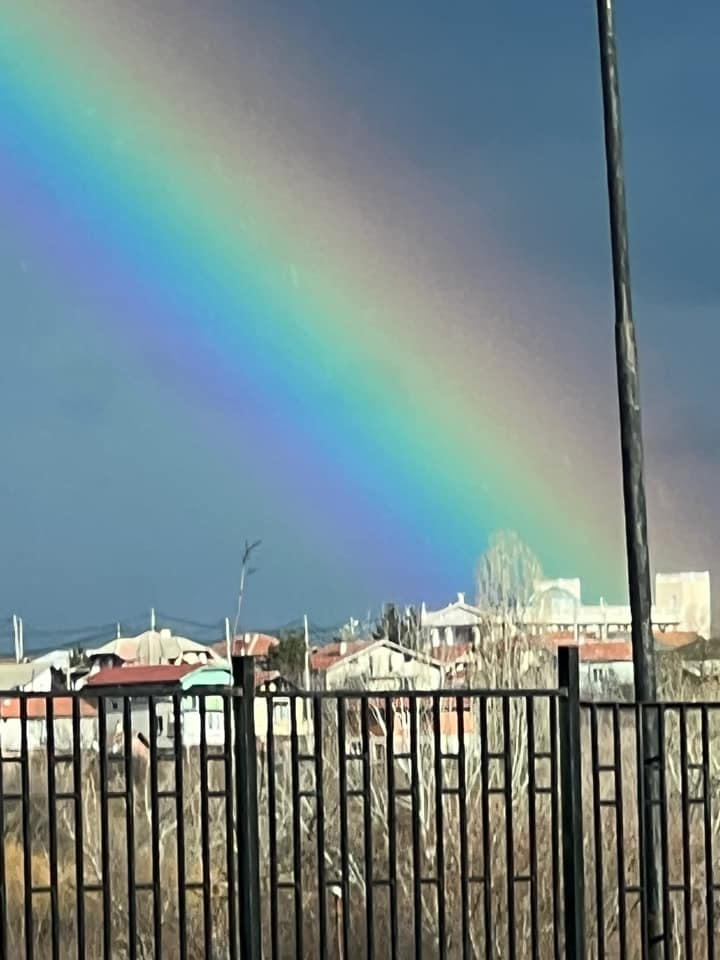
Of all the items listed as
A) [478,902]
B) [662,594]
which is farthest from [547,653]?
[662,594]

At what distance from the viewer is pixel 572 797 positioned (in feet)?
22.0

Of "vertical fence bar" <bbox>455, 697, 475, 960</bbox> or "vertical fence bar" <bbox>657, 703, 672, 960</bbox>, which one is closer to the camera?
"vertical fence bar" <bbox>455, 697, 475, 960</bbox>

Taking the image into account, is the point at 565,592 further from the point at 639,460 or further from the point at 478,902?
the point at 639,460

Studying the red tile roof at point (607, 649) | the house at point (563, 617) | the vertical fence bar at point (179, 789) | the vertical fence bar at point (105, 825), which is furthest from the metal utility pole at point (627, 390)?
the red tile roof at point (607, 649)

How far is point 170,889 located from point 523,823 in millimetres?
2855

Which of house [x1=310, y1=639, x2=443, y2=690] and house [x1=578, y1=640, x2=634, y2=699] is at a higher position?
house [x1=310, y1=639, x2=443, y2=690]

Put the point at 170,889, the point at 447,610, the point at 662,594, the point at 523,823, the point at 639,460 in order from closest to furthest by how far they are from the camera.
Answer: the point at 639,460
the point at 170,889
the point at 523,823
the point at 447,610
the point at 662,594

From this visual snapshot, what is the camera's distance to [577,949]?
Result: 6.73 meters

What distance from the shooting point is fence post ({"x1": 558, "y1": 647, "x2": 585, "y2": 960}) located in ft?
22.0

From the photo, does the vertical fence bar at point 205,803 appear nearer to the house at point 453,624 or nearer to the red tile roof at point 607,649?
the house at point 453,624

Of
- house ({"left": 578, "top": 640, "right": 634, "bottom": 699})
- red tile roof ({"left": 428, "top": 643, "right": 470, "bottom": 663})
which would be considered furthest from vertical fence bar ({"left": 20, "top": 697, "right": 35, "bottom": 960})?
red tile roof ({"left": 428, "top": 643, "right": 470, "bottom": 663})

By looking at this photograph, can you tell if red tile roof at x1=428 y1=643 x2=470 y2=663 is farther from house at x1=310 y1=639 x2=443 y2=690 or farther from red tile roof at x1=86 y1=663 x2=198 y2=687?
red tile roof at x1=86 y1=663 x2=198 y2=687

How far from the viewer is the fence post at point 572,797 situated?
264 inches

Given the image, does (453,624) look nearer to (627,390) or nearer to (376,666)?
(376,666)
